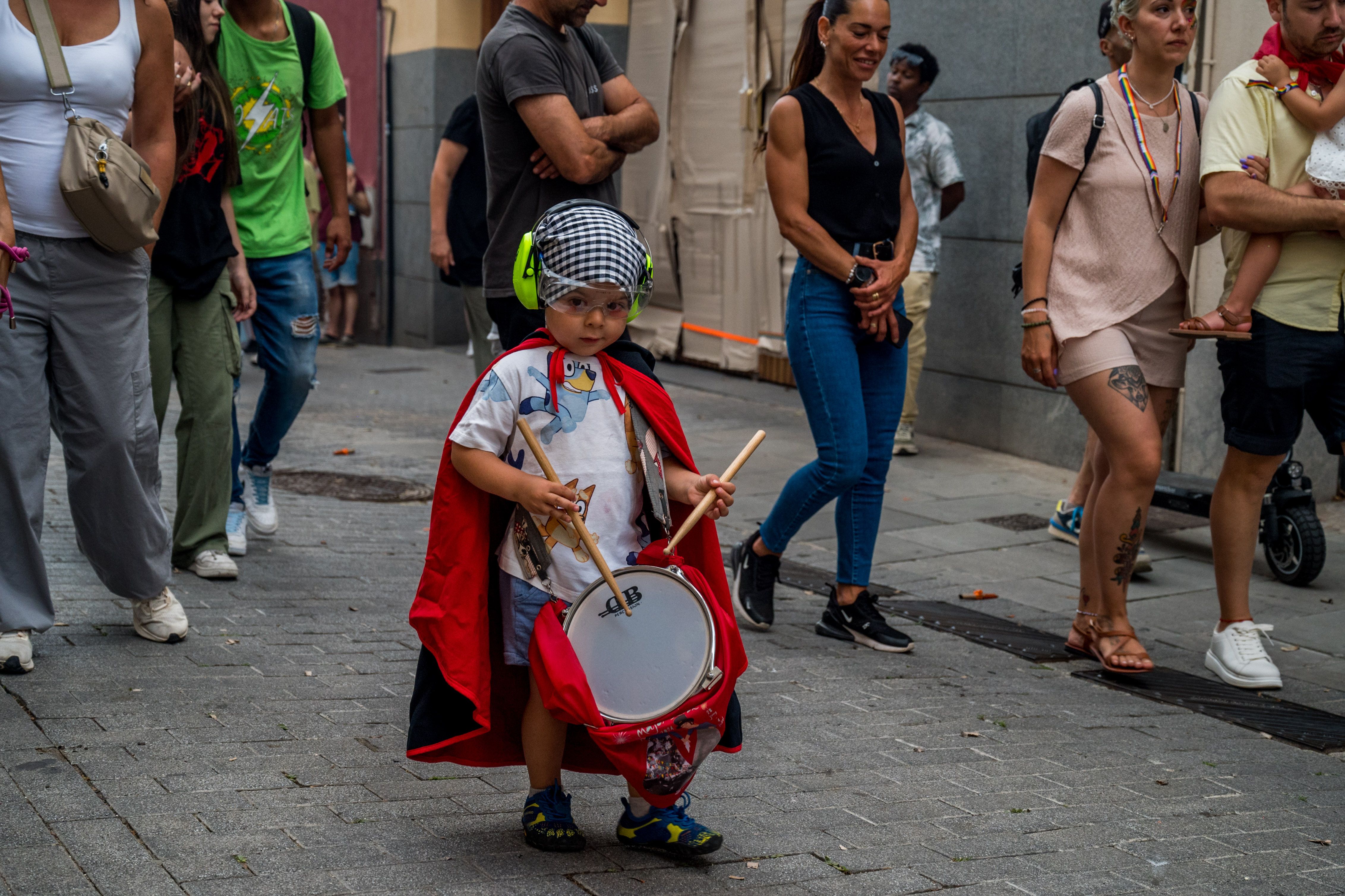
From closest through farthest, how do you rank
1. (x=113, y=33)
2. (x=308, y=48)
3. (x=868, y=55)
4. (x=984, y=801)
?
(x=984, y=801) → (x=113, y=33) → (x=868, y=55) → (x=308, y=48)

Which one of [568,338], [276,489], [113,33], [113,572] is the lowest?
[276,489]

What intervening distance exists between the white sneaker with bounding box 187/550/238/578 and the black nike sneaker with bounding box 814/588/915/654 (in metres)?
2.06

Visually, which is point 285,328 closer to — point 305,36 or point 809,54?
point 305,36

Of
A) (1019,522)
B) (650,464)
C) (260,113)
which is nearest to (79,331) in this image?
(260,113)

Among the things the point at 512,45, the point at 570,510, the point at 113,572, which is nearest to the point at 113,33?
the point at 512,45

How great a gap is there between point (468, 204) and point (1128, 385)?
13.0 ft

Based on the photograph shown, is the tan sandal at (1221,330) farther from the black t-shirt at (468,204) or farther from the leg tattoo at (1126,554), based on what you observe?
the black t-shirt at (468,204)

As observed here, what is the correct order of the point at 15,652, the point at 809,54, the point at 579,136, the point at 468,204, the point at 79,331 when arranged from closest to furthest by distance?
the point at 15,652 < the point at 79,331 < the point at 579,136 < the point at 809,54 < the point at 468,204

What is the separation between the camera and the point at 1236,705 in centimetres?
454

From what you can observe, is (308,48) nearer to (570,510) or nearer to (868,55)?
(868,55)

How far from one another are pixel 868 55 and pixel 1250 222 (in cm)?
128

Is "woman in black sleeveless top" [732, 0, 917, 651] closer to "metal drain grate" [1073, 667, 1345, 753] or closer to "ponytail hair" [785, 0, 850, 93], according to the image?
"ponytail hair" [785, 0, 850, 93]

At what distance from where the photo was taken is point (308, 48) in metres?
5.83

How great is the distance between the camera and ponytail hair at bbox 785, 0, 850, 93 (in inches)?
203
